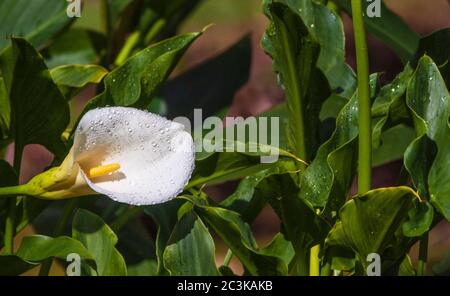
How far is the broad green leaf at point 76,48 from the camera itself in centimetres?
142

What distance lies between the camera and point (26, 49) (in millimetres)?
891

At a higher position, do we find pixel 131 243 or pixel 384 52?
pixel 384 52

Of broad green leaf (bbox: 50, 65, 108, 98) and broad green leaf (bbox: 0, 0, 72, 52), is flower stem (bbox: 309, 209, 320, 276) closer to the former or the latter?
broad green leaf (bbox: 50, 65, 108, 98)

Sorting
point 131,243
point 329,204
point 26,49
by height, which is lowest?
point 131,243

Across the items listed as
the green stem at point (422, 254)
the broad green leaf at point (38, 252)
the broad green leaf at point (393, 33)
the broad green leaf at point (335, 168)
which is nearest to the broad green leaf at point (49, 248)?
the broad green leaf at point (38, 252)

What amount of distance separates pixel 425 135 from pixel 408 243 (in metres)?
0.12

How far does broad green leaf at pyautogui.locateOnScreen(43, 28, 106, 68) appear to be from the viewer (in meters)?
1.42

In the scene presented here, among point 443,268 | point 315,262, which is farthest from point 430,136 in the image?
point 443,268

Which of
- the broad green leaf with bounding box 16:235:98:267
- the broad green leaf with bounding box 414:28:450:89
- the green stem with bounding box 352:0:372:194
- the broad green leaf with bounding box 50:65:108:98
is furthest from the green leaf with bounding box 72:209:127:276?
the broad green leaf with bounding box 414:28:450:89

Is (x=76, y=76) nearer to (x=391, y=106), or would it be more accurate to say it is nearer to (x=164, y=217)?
(x=164, y=217)

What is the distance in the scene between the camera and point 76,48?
1423 millimetres

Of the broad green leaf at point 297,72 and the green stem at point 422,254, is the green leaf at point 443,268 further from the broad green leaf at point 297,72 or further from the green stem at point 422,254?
the broad green leaf at point 297,72

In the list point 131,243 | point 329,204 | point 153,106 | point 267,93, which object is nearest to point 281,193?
point 329,204
